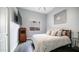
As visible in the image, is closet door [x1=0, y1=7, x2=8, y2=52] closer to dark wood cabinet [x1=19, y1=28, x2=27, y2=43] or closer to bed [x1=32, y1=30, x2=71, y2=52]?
dark wood cabinet [x1=19, y1=28, x2=27, y2=43]

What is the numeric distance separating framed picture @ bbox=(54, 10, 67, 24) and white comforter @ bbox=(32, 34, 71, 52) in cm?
29

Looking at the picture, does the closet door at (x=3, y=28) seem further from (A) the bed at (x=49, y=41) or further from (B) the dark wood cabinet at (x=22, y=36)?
(A) the bed at (x=49, y=41)

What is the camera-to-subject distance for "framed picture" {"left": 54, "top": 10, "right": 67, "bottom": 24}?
58.8 inches

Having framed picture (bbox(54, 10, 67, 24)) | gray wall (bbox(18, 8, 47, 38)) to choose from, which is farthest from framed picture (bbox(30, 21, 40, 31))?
framed picture (bbox(54, 10, 67, 24))

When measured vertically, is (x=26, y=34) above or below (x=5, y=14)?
below

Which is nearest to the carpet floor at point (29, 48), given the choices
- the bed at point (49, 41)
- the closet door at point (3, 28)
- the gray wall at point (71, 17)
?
the bed at point (49, 41)
